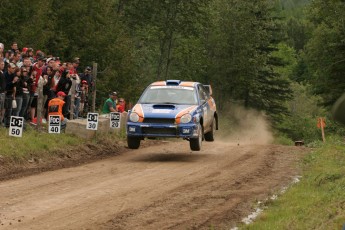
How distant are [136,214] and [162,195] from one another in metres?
1.79

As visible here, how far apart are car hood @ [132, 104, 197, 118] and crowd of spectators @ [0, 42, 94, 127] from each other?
2.68 meters

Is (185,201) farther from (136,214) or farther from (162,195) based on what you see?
(136,214)

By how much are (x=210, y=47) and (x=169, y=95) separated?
5186cm

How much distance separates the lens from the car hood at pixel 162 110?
675 inches

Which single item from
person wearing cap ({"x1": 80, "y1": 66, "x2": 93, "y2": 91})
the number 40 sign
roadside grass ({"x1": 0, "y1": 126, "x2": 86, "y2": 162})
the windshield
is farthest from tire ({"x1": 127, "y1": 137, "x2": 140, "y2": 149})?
person wearing cap ({"x1": 80, "y1": 66, "x2": 93, "y2": 91})

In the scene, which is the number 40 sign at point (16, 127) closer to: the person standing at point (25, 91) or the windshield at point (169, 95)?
the person standing at point (25, 91)

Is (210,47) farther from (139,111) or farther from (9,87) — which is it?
(9,87)

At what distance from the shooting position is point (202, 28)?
57.1 m

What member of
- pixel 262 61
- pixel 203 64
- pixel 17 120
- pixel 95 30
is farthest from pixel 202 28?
pixel 17 120

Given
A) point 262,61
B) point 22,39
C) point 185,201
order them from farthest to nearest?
1. point 262,61
2. point 22,39
3. point 185,201

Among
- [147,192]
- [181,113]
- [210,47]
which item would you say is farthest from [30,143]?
[210,47]

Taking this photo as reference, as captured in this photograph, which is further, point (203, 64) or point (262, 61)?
point (203, 64)

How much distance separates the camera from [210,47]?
2749 inches

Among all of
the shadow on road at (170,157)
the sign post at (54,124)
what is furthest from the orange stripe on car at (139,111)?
the sign post at (54,124)
